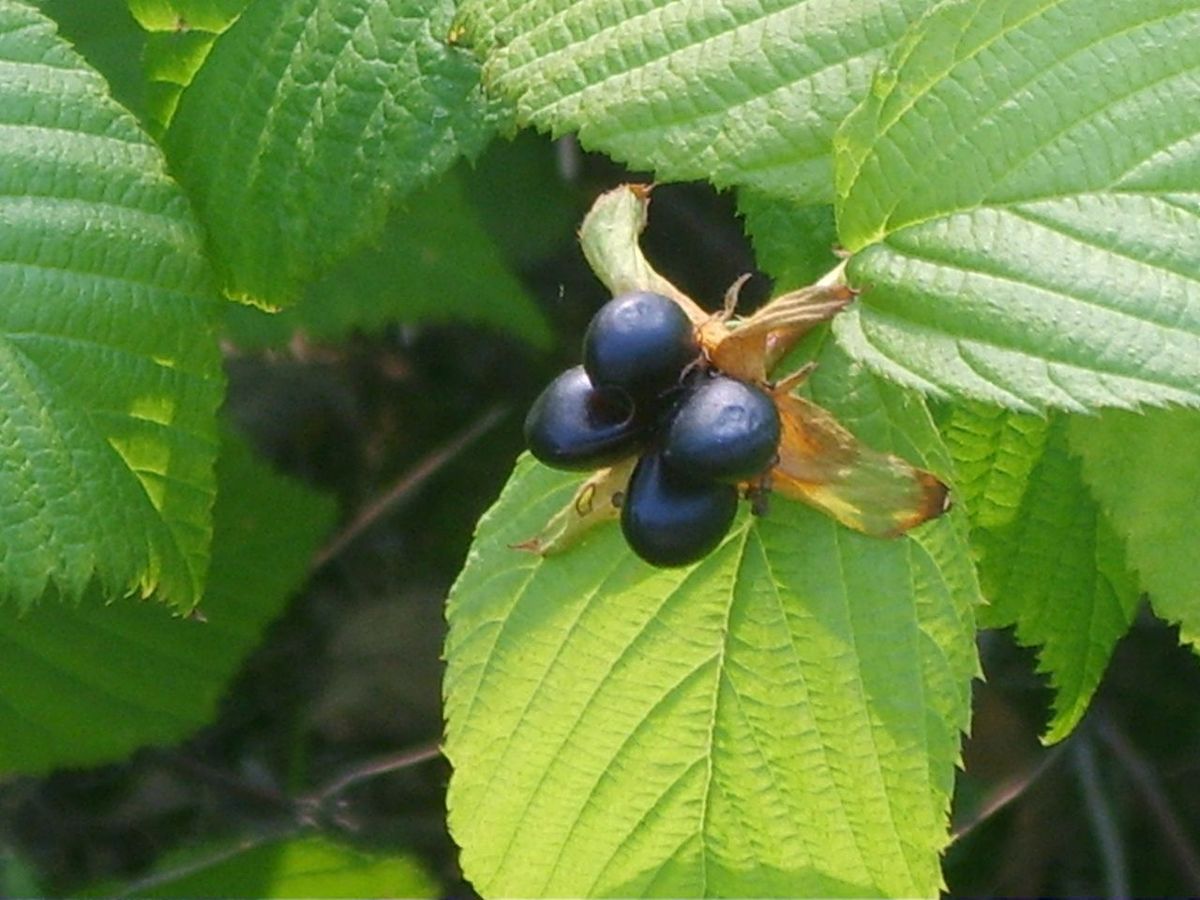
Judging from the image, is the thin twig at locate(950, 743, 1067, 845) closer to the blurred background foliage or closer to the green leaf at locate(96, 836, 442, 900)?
the blurred background foliage

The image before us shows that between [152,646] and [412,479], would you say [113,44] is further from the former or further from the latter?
[412,479]

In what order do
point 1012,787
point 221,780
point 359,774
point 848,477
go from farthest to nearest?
1. point 221,780
2. point 359,774
3. point 1012,787
4. point 848,477

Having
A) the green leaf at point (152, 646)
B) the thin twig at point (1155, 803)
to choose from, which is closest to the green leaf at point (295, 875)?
the green leaf at point (152, 646)

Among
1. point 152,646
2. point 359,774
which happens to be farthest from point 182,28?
point 359,774

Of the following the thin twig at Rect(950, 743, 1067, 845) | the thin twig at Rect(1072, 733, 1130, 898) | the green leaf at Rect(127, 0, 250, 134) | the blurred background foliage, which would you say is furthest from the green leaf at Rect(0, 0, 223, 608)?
the thin twig at Rect(1072, 733, 1130, 898)

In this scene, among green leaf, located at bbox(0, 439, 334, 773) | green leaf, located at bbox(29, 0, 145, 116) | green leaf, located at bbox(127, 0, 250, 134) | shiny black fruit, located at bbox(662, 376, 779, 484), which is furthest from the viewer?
green leaf, located at bbox(0, 439, 334, 773)

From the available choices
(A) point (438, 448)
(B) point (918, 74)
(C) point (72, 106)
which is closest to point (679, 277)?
(A) point (438, 448)

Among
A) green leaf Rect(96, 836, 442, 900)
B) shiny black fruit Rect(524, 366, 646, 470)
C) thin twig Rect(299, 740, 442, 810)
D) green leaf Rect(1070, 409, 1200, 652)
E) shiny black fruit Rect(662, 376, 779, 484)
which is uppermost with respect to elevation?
shiny black fruit Rect(662, 376, 779, 484)
